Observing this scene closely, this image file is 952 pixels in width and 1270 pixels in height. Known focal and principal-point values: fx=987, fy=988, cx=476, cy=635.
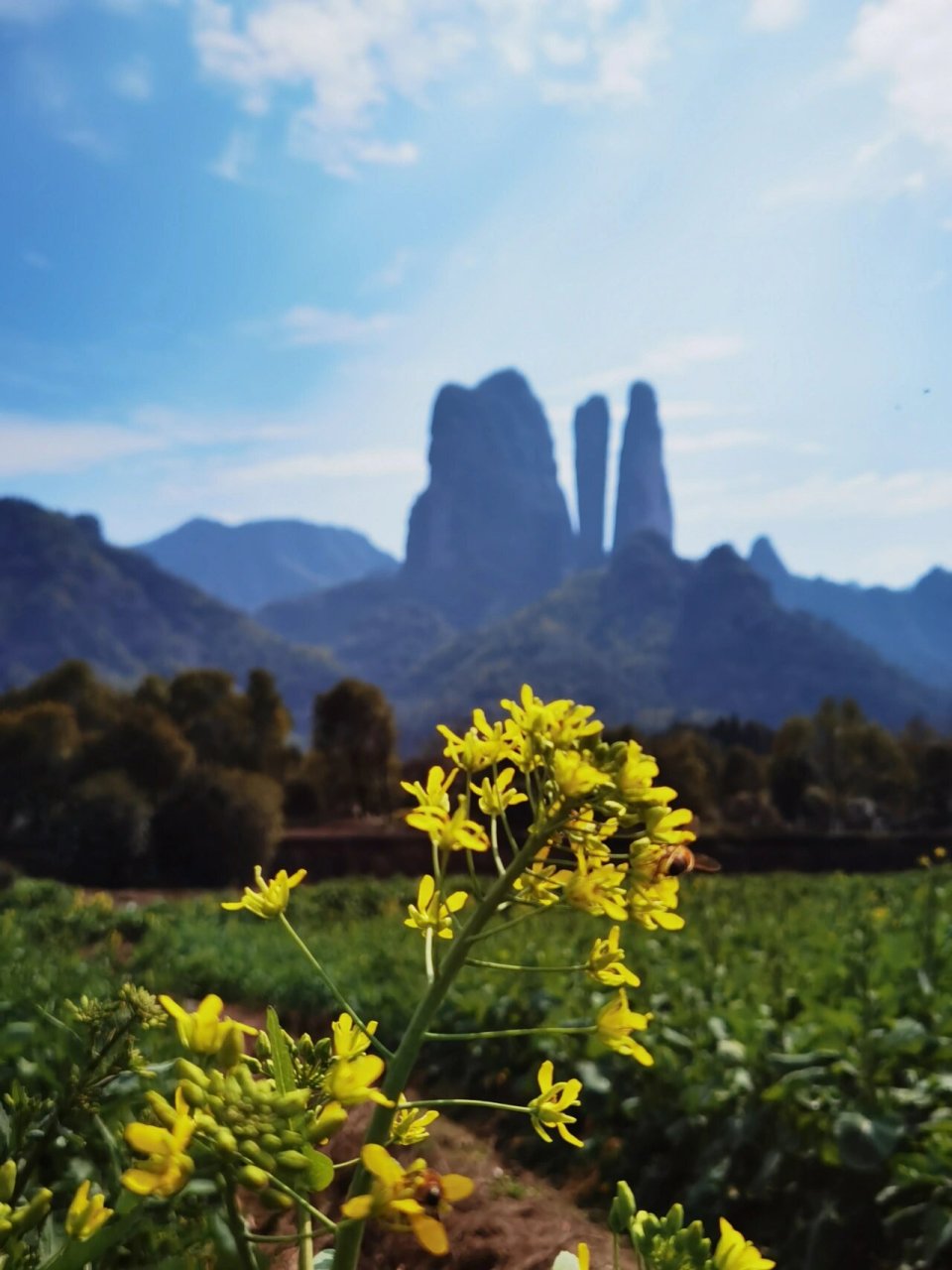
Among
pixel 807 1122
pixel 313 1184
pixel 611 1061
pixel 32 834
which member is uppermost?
pixel 313 1184

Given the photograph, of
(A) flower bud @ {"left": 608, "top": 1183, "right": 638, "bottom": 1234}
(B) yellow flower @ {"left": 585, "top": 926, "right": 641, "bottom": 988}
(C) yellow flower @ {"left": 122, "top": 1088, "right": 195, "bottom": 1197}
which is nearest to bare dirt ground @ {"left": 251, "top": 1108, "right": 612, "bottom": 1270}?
(A) flower bud @ {"left": 608, "top": 1183, "right": 638, "bottom": 1234}

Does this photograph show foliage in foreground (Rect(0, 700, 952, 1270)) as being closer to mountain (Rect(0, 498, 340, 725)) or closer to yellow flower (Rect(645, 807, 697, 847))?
yellow flower (Rect(645, 807, 697, 847))

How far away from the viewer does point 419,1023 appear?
1021 millimetres

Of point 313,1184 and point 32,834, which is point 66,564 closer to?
point 32,834

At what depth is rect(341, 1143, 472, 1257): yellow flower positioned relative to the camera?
79 cm

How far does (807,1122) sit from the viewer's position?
4070mm

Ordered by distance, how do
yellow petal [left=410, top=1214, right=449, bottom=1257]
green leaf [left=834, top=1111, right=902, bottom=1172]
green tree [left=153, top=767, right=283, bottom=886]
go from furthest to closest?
1. green tree [left=153, top=767, right=283, bottom=886]
2. green leaf [left=834, top=1111, right=902, bottom=1172]
3. yellow petal [left=410, top=1214, right=449, bottom=1257]

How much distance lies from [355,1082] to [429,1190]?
0.12 meters

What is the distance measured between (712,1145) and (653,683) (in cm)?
18186

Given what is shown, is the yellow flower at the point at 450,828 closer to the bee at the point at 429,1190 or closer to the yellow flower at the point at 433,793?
the yellow flower at the point at 433,793

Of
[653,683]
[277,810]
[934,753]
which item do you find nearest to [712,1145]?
[277,810]

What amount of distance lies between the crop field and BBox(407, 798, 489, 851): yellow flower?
3.09 feet

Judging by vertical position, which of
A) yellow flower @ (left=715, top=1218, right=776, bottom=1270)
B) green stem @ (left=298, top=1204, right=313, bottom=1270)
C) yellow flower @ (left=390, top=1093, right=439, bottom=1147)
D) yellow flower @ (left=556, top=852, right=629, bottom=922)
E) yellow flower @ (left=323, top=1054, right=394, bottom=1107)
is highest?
yellow flower @ (left=556, top=852, right=629, bottom=922)

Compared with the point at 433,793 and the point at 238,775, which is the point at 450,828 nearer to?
the point at 433,793
